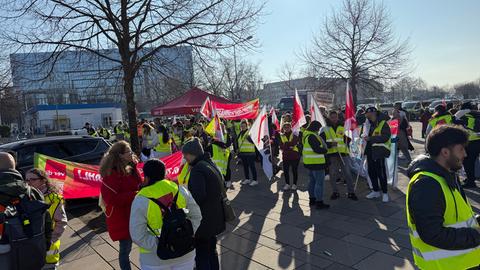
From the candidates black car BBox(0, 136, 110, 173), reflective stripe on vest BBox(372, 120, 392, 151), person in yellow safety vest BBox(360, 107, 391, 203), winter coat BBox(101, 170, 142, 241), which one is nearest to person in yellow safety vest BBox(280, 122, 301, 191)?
Result: person in yellow safety vest BBox(360, 107, 391, 203)

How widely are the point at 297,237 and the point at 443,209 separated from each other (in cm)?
363

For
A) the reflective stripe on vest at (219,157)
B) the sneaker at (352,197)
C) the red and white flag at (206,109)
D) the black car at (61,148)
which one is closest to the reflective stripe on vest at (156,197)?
the sneaker at (352,197)

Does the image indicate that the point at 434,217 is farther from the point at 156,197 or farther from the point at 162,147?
the point at 162,147

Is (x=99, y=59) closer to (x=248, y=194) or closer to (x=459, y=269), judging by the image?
(x=248, y=194)

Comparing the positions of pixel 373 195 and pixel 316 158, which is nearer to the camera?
pixel 316 158

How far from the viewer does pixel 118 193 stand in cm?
397

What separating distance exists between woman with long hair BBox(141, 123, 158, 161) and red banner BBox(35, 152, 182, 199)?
3.88 meters

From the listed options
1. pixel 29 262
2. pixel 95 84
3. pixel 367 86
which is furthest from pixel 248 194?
pixel 367 86

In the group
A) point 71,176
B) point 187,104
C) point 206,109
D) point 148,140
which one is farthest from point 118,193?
point 187,104

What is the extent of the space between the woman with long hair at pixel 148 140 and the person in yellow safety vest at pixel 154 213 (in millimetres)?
7886

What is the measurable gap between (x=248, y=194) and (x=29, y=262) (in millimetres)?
6406

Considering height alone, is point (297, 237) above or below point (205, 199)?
below

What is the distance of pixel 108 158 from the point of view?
13.3ft

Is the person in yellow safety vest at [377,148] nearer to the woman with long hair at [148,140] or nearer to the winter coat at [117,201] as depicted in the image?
the winter coat at [117,201]
